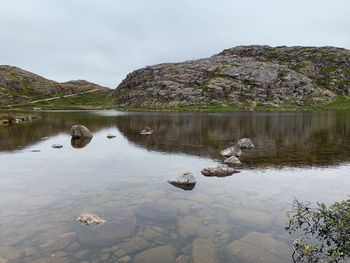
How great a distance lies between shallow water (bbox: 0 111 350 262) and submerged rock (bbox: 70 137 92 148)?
24.5 ft

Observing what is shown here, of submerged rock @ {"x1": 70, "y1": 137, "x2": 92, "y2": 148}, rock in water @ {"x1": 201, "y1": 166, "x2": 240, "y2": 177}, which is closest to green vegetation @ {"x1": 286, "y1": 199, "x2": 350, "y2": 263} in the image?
rock in water @ {"x1": 201, "y1": 166, "x2": 240, "y2": 177}

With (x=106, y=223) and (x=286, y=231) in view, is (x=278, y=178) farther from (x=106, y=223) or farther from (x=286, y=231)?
(x=106, y=223)

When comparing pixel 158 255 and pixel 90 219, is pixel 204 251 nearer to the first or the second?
pixel 158 255

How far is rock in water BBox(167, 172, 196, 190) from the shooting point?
27172 mm

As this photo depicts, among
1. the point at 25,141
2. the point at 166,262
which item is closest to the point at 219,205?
the point at 166,262

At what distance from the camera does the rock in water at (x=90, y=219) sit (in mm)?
18763

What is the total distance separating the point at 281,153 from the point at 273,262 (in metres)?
30.8

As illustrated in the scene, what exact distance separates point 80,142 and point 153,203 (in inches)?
1447

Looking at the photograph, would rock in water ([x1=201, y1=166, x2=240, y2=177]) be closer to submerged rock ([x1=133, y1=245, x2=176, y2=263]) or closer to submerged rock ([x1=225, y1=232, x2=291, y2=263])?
submerged rock ([x1=225, y1=232, x2=291, y2=263])

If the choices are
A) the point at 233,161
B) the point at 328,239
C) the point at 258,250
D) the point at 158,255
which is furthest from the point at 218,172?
the point at 158,255

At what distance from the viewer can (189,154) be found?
4362cm

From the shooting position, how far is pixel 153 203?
74.1ft

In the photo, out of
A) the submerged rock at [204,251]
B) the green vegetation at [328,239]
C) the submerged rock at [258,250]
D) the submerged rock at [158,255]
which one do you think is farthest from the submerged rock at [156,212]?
the green vegetation at [328,239]

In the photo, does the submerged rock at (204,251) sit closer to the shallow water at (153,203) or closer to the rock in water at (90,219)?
the shallow water at (153,203)
